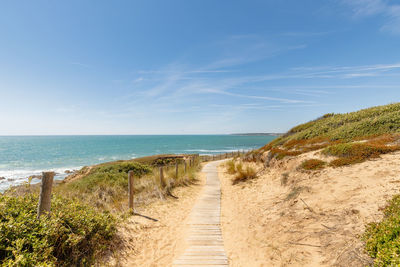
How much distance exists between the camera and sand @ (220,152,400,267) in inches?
156

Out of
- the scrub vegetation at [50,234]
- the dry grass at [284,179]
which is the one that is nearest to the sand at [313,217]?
the dry grass at [284,179]

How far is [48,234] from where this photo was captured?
11.0 ft

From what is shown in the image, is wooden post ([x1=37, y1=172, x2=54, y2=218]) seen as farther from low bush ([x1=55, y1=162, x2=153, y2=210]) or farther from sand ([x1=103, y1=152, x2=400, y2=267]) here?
low bush ([x1=55, y1=162, x2=153, y2=210])

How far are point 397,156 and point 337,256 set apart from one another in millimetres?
6726

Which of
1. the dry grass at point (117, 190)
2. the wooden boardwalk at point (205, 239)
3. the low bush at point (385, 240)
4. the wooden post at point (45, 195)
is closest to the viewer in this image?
the low bush at point (385, 240)

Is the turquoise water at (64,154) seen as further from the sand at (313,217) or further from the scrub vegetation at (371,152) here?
the scrub vegetation at (371,152)

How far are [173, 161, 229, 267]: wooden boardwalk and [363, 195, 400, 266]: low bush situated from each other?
9.88 feet

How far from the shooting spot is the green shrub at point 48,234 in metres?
2.85

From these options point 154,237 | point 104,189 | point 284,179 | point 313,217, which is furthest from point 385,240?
point 104,189

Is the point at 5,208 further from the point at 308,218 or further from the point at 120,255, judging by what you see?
the point at 308,218

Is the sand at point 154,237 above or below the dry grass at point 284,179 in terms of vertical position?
below

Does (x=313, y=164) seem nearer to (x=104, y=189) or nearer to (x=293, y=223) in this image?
(x=293, y=223)

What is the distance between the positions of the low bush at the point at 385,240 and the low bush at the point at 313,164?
4.76m

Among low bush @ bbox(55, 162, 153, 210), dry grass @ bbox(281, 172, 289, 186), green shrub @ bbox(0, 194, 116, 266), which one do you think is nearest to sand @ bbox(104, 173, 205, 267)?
green shrub @ bbox(0, 194, 116, 266)
